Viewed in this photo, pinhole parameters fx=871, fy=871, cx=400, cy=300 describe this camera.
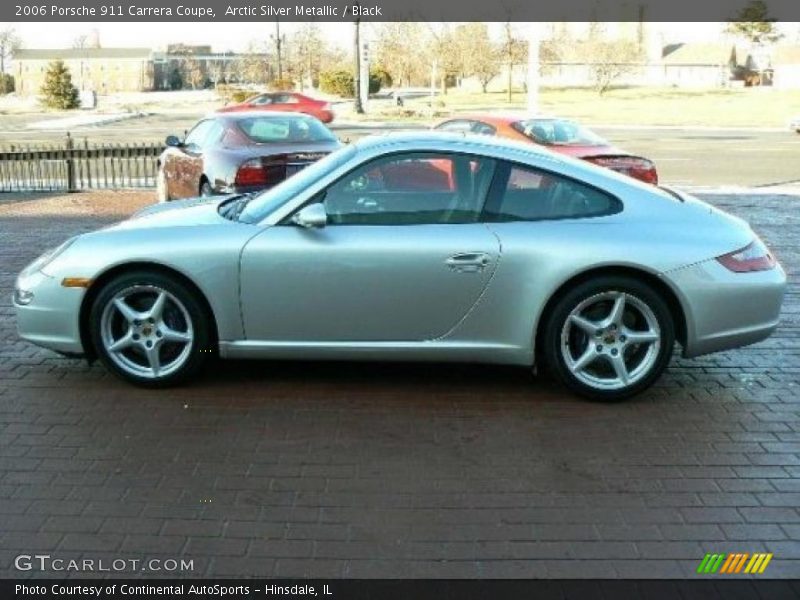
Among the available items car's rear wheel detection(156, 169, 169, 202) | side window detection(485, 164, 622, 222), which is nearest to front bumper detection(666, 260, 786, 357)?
side window detection(485, 164, 622, 222)

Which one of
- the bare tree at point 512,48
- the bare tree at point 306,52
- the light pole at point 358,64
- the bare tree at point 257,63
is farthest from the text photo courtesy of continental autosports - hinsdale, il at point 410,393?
the bare tree at point 257,63

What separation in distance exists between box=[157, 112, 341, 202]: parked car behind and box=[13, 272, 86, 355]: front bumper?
510 centimetres

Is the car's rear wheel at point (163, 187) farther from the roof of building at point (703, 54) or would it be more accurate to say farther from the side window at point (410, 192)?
the roof of building at point (703, 54)

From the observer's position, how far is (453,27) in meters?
58.3

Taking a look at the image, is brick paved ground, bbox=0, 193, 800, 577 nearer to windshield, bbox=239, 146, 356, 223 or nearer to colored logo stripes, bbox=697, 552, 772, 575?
colored logo stripes, bbox=697, 552, 772, 575

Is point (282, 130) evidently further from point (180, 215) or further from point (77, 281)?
point (77, 281)

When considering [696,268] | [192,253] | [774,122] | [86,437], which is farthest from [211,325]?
[774,122]

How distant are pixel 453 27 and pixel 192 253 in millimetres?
56595

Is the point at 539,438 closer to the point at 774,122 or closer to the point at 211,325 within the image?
the point at 211,325

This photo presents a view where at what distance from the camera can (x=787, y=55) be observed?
73562mm

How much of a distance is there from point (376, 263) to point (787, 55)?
78.9 m

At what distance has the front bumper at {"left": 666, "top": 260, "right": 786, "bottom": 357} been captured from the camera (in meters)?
4.82

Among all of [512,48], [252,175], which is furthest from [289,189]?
[512,48]
